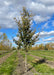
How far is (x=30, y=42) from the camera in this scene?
380 inches

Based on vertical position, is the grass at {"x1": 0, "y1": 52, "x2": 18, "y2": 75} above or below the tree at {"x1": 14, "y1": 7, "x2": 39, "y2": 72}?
below

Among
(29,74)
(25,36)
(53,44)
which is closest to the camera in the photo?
(29,74)

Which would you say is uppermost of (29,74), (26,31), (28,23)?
(28,23)

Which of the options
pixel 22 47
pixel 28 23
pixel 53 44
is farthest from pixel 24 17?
pixel 53 44

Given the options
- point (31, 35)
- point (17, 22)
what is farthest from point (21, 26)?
point (31, 35)

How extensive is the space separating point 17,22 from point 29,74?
17.5 feet

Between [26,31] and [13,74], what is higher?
[26,31]

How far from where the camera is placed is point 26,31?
9500 mm

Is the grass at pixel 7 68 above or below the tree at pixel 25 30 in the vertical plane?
below

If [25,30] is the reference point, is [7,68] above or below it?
below

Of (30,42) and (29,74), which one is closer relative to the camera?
(29,74)

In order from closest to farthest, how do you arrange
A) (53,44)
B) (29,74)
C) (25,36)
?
(29,74) < (25,36) < (53,44)

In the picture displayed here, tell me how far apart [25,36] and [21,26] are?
116 cm

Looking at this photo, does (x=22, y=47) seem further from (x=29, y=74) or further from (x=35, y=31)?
(x=29, y=74)
